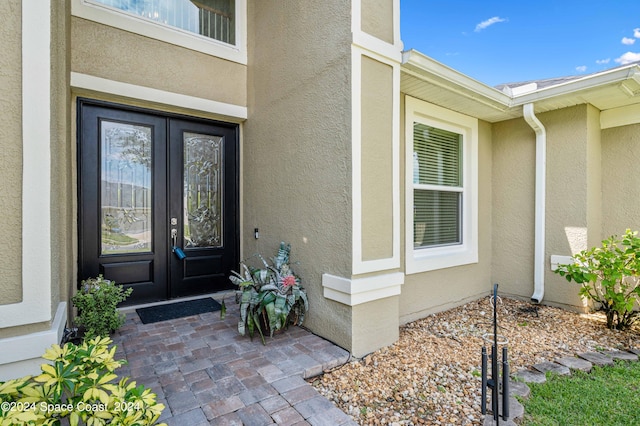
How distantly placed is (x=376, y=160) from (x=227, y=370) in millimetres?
2287

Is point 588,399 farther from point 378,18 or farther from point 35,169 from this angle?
point 35,169

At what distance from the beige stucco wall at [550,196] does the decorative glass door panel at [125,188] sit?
5.29 metres

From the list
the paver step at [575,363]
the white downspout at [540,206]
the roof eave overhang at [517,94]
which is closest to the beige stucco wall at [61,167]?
the roof eave overhang at [517,94]

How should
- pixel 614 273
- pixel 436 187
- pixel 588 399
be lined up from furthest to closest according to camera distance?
pixel 436 187, pixel 614 273, pixel 588 399

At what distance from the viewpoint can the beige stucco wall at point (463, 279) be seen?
4.14m

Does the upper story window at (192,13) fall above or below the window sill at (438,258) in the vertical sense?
above

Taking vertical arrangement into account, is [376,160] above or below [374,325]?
above

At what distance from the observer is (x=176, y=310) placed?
4.02m

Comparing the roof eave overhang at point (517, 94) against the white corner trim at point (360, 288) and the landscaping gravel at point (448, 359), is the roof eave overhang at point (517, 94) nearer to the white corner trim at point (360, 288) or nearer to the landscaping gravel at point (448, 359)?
the white corner trim at point (360, 288)

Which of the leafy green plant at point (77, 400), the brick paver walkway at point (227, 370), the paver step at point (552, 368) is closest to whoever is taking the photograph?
the leafy green plant at point (77, 400)

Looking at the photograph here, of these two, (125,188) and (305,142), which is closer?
(305,142)

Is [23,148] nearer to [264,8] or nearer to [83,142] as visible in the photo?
[83,142]

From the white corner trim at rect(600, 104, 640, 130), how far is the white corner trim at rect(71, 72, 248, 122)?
520 centimetres

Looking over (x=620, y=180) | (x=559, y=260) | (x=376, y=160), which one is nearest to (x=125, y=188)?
(x=376, y=160)
